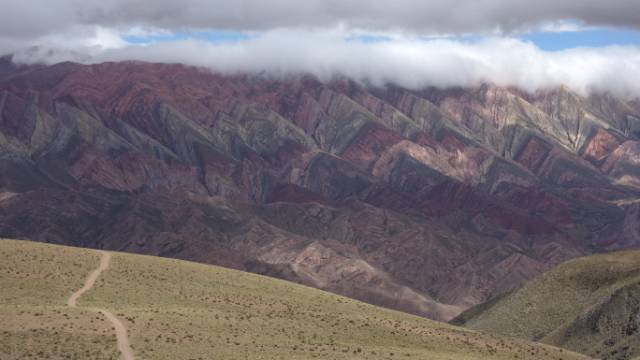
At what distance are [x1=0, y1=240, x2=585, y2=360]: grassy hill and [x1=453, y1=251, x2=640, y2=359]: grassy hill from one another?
2643 centimetres

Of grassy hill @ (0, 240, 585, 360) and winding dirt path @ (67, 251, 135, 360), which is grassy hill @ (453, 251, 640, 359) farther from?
winding dirt path @ (67, 251, 135, 360)

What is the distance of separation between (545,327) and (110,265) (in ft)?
229

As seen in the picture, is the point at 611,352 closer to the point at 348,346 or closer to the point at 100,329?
the point at 348,346

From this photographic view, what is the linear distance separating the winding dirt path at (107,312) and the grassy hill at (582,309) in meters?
60.3

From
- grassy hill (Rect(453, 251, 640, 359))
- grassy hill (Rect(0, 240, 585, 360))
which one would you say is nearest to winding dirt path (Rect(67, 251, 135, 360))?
grassy hill (Rect(0, 240, 585, 360))

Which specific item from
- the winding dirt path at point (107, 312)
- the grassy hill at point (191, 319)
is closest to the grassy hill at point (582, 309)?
the grassy hill at point (191, 319)

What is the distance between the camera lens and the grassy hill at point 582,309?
459 ft

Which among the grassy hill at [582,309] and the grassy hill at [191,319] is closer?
the grassy hill at [191,319]

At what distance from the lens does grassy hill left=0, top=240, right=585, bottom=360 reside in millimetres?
95438

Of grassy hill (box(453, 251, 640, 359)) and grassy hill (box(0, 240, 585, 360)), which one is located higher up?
grassy hill (box(0, 240, 585, 360))

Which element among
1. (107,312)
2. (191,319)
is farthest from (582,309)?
(107,312)

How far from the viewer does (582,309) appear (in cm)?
16138

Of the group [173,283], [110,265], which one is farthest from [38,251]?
[173,283]

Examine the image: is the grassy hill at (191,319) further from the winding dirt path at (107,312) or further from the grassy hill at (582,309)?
the grassy hill at (582,309)
